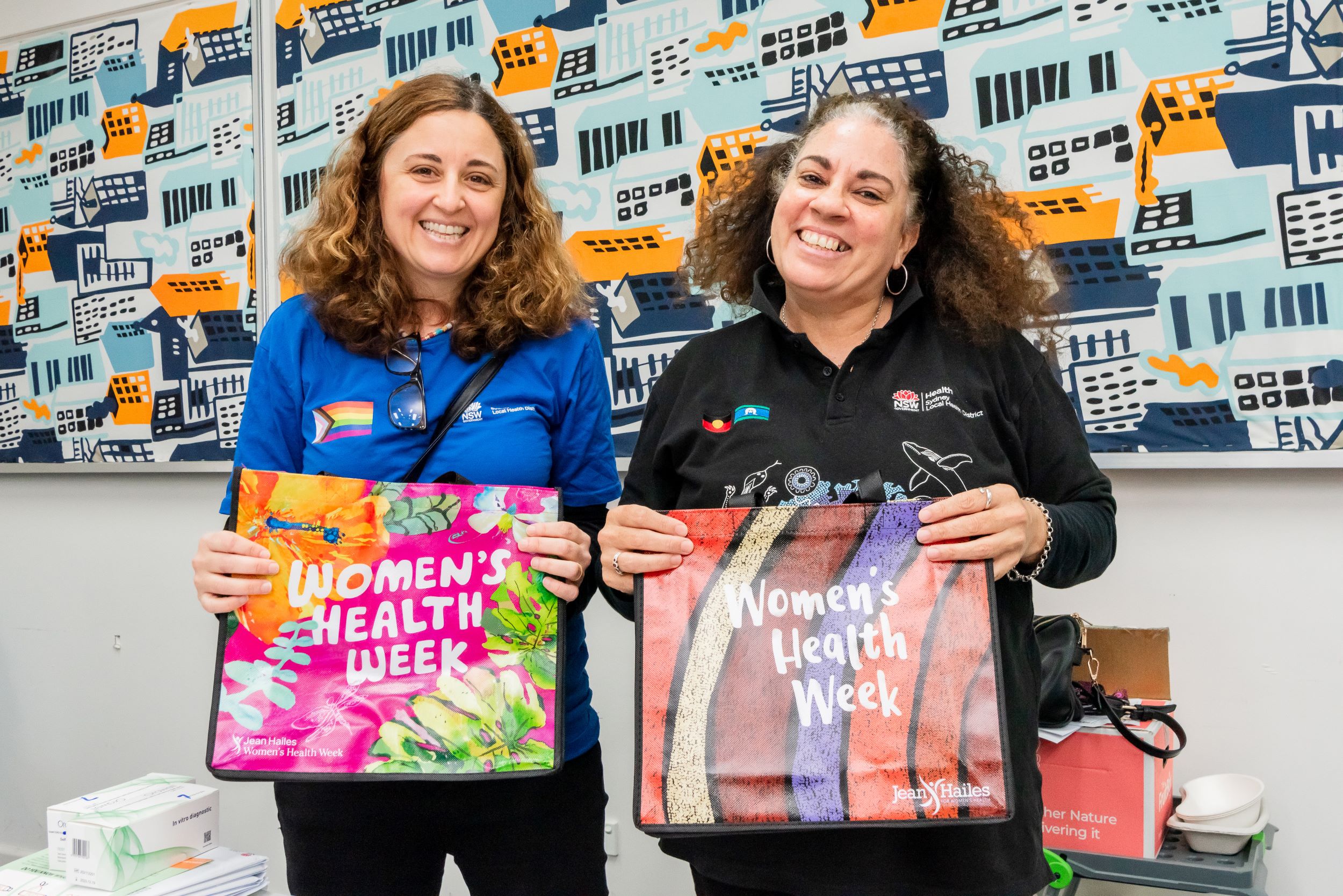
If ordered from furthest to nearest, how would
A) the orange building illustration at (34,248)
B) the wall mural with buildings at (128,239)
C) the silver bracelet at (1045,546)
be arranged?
the orange building illustration at (34,248) → the wall mural with buildings at (128,239) → the silver bracelet at (1045,546)

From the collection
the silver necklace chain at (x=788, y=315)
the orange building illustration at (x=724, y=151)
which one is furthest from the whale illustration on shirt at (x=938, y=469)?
the orange building illustration at (x=724, y=151)

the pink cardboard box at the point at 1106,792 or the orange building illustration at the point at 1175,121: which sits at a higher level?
the orange building illustration at the point at 1175,121

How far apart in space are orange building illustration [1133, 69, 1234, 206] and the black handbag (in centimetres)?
89

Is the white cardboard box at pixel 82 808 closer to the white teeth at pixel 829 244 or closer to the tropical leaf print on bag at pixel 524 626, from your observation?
the tropical leaf print on bag at pixel 524 626

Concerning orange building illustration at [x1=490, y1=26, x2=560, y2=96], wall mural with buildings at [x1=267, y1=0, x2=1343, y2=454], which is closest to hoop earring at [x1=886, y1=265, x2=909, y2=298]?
wall mural with buildings at [x1=267, y1=0, x2=1343, y2=454]

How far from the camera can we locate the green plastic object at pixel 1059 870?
1608mm

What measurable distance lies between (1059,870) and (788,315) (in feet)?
3.52

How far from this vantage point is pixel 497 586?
1.23 meters

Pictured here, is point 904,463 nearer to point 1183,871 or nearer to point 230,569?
point 230,569

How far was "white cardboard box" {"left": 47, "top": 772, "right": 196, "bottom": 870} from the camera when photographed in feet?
5.11

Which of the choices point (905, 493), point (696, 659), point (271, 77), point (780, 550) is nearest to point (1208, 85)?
point (905, 493)

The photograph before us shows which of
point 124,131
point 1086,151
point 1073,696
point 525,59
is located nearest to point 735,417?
point 1073,696

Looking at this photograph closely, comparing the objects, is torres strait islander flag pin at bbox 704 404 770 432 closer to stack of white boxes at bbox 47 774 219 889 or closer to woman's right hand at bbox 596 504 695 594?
woman's right hand at bbox 596 504 695 594

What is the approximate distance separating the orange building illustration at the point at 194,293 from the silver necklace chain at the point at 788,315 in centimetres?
215
